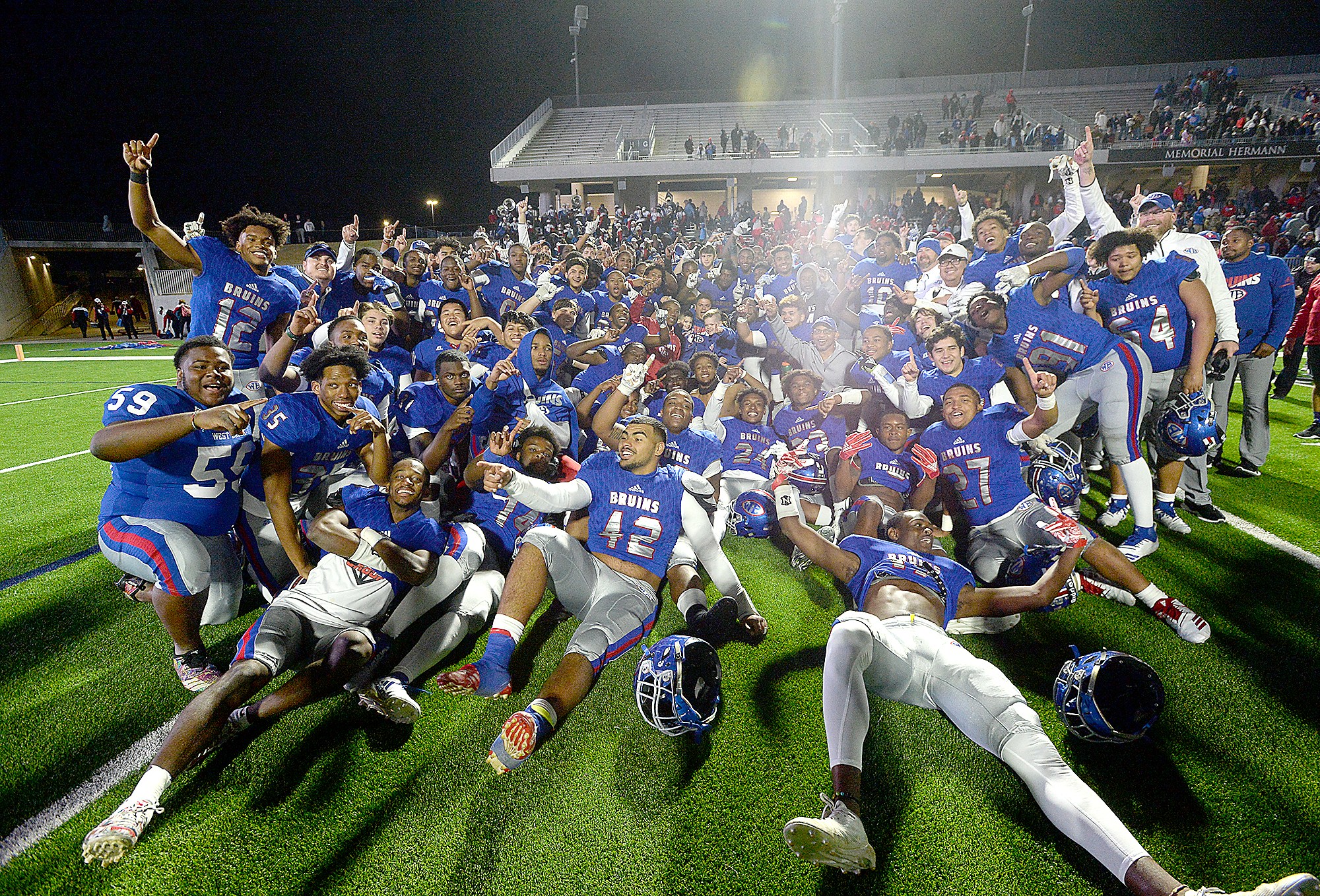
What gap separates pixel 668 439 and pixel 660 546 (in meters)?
1.54

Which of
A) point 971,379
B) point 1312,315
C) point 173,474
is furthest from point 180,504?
point 1312,315

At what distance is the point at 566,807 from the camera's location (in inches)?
101

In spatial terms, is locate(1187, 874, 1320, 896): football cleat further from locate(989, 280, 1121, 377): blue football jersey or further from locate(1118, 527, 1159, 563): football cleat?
locate(989, 280, 1121, 377): blue football jersey

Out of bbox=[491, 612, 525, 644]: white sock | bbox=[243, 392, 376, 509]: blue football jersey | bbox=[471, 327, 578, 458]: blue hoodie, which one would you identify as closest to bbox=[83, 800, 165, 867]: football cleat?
bbox=[491, 612, 525, 644]: white sock

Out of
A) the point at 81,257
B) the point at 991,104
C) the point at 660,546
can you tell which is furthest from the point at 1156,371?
the point at 81,257

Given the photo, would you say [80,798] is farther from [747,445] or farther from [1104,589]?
[1104,589]

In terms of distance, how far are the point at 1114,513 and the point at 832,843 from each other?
461 cm

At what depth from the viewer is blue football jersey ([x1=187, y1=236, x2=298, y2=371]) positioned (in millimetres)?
5059

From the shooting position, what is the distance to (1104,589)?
413cm

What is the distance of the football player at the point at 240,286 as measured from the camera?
500cm

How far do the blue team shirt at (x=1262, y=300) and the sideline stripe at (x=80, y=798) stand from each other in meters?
9.55

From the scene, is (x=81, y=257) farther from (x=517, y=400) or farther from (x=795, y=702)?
(x=795, y=702)

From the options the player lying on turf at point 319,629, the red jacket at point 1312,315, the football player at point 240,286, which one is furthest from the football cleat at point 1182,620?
the football player at point 240,286

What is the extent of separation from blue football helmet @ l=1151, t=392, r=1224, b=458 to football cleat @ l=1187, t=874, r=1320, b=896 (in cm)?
422
